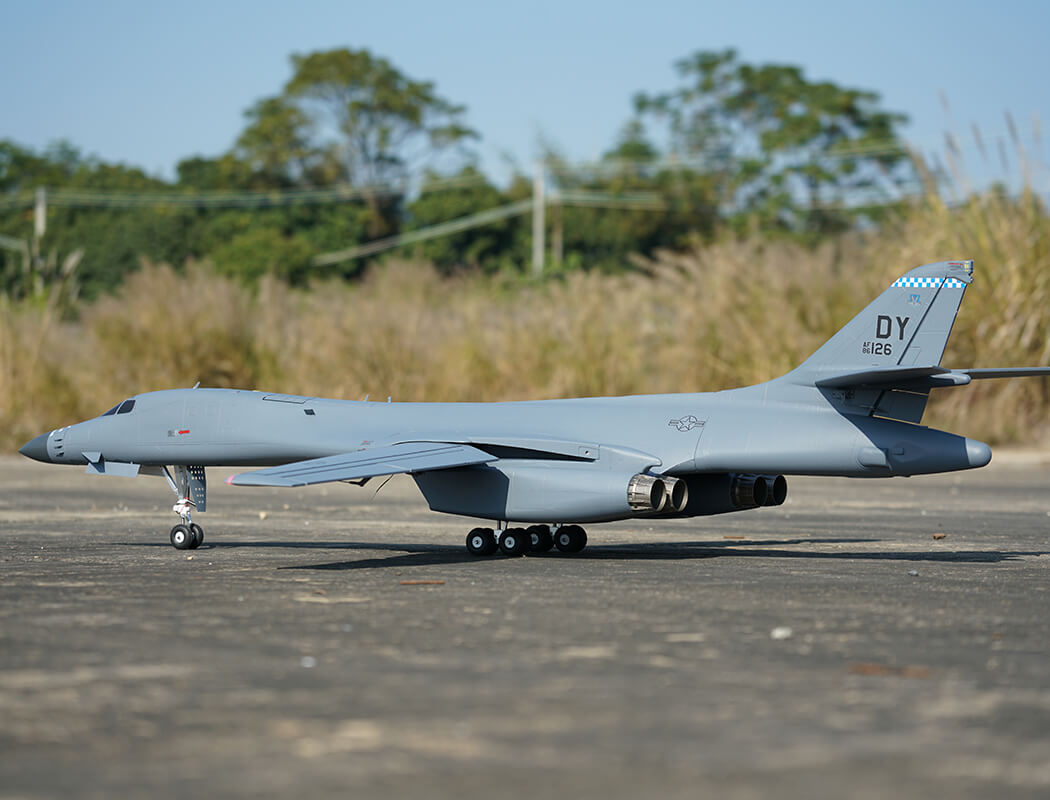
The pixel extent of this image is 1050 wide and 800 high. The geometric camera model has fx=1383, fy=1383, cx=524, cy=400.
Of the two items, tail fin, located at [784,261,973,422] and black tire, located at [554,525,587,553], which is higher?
tail fin, located at [784,261,973,422]

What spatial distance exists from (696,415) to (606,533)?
380 centimetres

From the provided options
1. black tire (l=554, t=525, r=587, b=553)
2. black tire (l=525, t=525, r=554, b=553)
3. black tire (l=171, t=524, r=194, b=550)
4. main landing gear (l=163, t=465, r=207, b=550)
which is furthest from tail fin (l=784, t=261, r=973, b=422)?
main landing gear (l=163, t=465, r=207, b=550)

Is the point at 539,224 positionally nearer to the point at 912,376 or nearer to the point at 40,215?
the point at 40,215

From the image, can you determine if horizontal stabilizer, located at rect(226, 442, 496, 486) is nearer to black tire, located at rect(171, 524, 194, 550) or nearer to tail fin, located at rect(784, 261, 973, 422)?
black tire, located at rect(171, 524, 194, 550)

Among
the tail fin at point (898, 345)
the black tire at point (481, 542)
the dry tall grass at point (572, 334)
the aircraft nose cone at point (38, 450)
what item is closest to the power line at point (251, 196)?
the dry tall grass at point (572, 334)

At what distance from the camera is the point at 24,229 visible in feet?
220

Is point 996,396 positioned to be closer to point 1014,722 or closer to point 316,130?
point 1014,722

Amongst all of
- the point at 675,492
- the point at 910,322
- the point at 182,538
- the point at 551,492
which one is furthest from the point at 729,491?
the point at 182,538

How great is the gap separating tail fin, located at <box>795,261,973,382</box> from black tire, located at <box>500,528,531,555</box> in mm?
3545

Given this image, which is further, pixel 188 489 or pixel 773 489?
pixel 188 489

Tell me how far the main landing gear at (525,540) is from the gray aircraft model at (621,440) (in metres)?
0.02

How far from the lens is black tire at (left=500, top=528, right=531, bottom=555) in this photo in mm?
14312

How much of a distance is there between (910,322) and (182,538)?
7.69 m

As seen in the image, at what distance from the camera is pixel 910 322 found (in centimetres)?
1298
